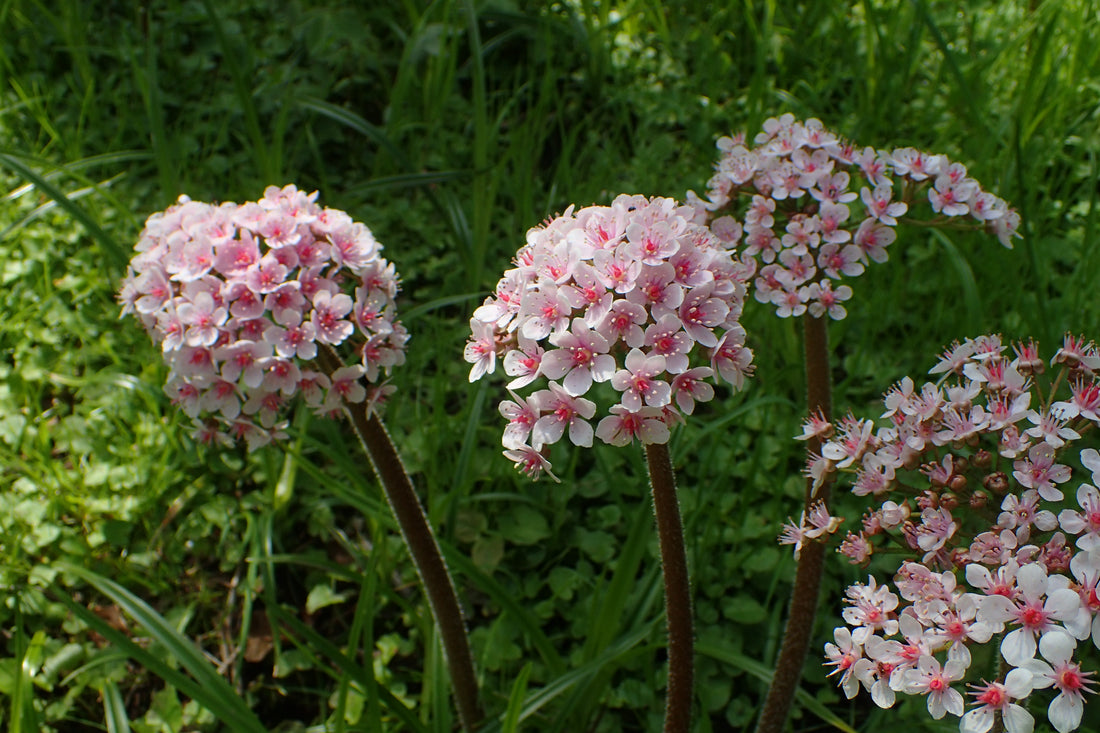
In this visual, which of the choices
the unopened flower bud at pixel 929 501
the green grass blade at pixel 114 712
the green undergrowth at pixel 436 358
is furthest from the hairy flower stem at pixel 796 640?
the green grass blade at pixel 114 712

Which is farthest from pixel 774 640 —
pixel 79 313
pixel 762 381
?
pixel 79 313

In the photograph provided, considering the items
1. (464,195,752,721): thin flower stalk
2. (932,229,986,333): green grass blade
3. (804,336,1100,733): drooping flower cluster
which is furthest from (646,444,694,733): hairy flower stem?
(932,229,986,333): green grass blade

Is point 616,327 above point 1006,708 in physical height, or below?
above

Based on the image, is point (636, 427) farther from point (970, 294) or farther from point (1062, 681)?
point (970, 294)

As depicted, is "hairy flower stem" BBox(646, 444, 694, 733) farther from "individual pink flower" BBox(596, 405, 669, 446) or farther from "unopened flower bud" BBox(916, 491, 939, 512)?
"unopened flower bud" BBox(916, 491, 939, 512)

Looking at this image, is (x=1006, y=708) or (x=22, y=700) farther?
(x=22, y=700)

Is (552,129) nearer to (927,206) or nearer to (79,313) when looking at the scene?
(927,206)

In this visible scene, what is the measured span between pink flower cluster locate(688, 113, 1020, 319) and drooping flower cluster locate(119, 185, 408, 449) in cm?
71

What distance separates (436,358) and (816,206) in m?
1.57

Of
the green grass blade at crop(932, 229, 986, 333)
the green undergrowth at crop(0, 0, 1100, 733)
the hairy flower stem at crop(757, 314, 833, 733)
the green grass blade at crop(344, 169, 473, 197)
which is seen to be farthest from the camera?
the green grass blade at crop(344, 169, 473, 197)

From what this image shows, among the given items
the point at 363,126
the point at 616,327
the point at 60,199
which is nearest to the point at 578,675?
the point at 616,327

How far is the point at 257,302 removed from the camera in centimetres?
159

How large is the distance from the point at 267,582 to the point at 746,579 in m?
1.25

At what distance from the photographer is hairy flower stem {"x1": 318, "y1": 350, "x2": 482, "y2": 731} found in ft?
5.85
